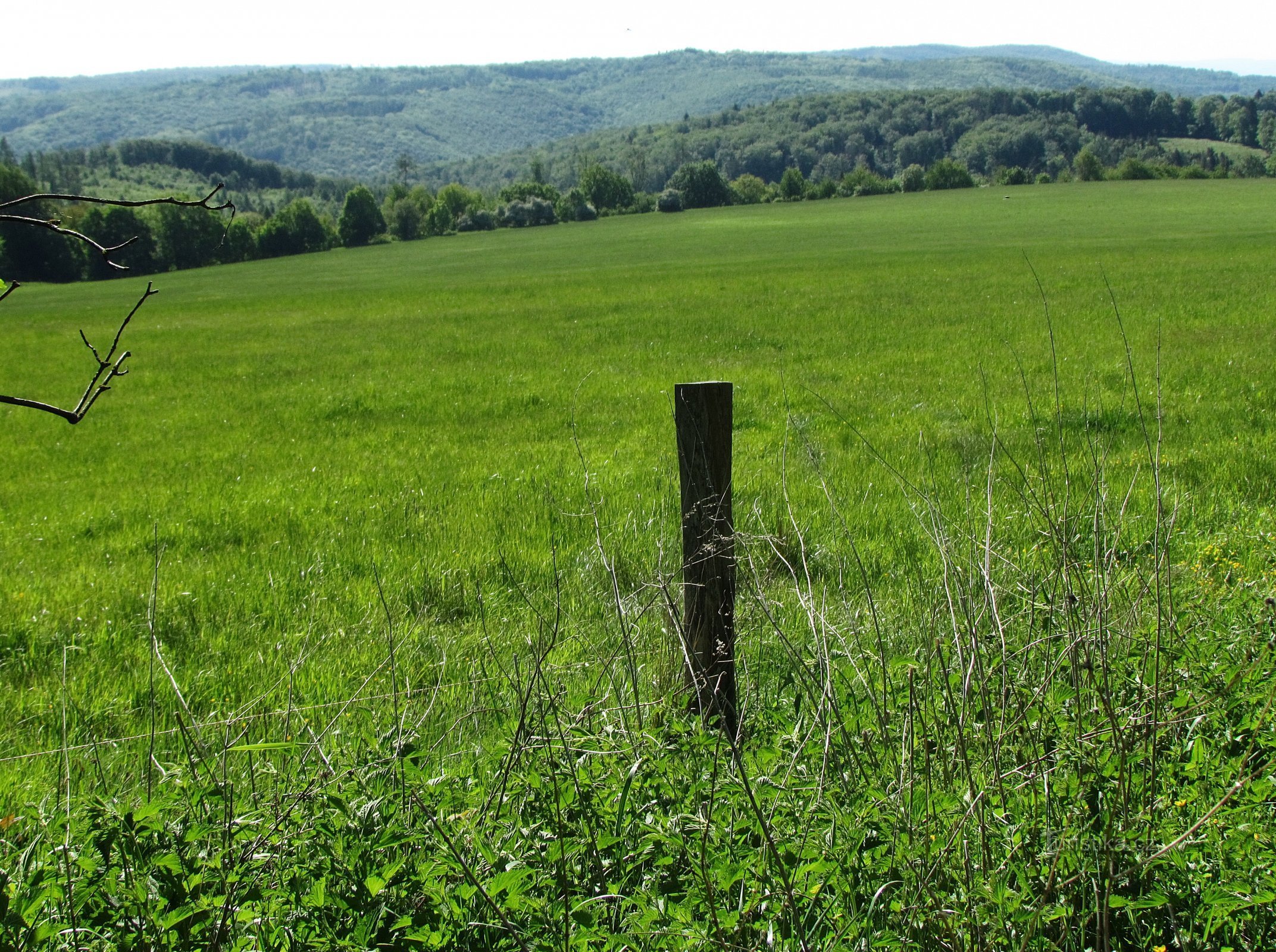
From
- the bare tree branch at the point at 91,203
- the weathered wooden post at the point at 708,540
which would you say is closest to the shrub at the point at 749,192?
the weathered wooden post at the point at 708,540

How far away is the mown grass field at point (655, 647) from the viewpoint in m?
2.50

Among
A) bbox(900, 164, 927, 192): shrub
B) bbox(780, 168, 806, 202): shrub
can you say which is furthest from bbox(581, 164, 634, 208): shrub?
bbox(900, 164, 927, 192): shrub

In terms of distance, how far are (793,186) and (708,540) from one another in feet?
456

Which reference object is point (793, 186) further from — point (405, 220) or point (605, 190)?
point (405, 220)

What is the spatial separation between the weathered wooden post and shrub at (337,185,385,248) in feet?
402

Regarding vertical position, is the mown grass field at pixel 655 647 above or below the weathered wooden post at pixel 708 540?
below

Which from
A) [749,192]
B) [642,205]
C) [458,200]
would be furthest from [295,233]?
Answer: [749,192]

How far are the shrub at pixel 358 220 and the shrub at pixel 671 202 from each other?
3915cm

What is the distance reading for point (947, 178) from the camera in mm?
128750

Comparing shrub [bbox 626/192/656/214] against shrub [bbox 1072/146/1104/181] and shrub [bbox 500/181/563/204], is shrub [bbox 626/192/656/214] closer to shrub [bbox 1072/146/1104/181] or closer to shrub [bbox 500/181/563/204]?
shrub [bbox 500/181/563/204]

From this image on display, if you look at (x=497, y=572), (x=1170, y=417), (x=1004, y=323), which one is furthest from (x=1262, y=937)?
(x=1004, y=323)

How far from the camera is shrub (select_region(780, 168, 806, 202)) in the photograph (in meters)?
134

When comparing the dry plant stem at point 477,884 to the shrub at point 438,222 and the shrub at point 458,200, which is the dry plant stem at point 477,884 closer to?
the shrub at point 438,222

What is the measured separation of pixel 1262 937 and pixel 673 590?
2.97 m
